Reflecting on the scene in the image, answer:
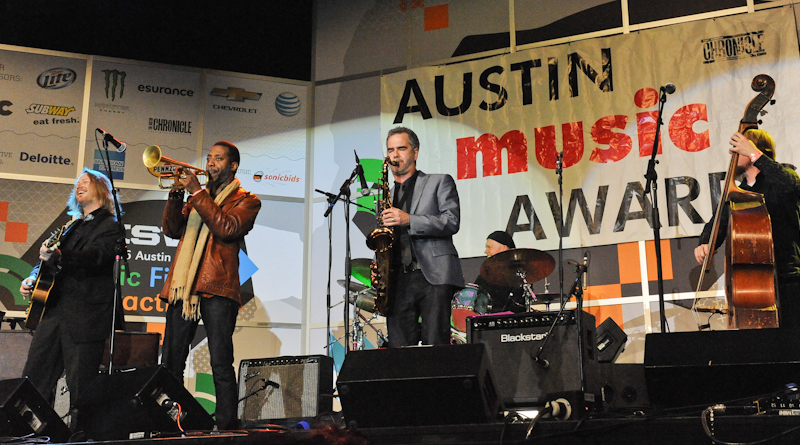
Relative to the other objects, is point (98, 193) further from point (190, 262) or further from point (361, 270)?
point (361, 270)

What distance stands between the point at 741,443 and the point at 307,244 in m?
6.03

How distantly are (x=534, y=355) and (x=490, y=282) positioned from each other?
7.86ft

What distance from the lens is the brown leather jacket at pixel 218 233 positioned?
4.18 metres

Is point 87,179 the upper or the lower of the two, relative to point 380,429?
upper

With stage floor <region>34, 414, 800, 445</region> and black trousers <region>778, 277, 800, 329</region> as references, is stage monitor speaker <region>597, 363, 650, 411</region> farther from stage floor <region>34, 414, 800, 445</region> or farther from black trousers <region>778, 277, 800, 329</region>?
stage floor <region>34, 414, 800, 445</region>

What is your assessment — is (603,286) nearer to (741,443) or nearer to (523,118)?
(523,118)

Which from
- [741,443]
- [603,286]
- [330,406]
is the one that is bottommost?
[330,406]

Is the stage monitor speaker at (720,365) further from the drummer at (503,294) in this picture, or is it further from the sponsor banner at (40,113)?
the sponsor banner at (40,113)

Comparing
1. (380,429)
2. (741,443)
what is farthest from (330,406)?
(741,443)

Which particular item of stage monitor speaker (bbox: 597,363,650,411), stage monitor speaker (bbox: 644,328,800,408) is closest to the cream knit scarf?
stage monitor speaker (bbox: 597,363,650,411)

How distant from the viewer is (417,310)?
12.4 feet

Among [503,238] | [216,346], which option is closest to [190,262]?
[216,346]

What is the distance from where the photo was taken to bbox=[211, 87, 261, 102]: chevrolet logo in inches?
309

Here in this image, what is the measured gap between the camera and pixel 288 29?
8.27 meters
